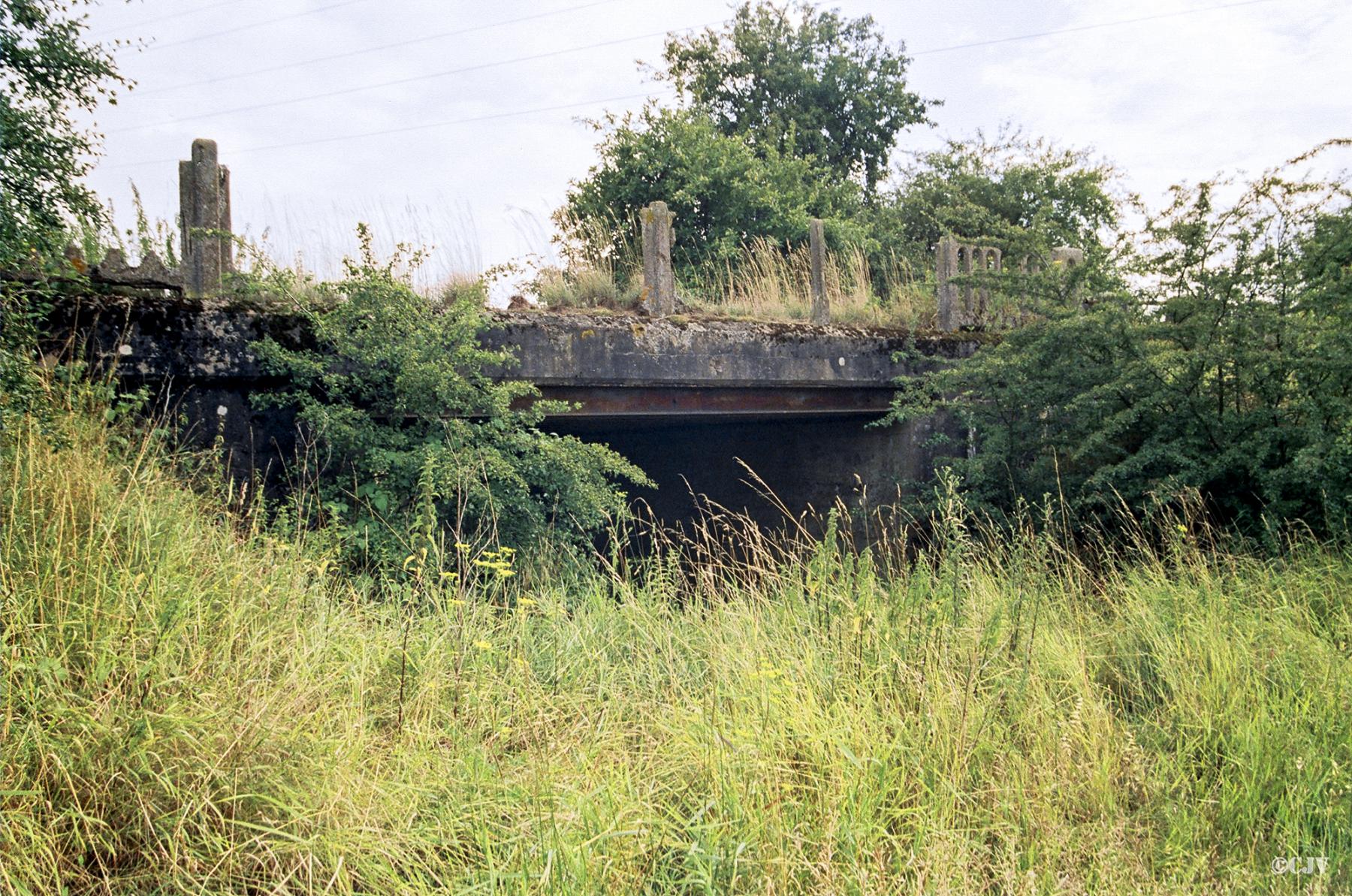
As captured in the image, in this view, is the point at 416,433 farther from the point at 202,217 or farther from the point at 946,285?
the point at 946,285

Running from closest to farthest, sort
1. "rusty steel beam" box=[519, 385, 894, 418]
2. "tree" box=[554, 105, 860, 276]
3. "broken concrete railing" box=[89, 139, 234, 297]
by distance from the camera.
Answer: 1. "broken concrete railing" box=[89, 139, 234, 297]
2. "rusty steel beam" box=[519, 385, 894, 418]
3. "tree" box=[554, 105, 860, 276]

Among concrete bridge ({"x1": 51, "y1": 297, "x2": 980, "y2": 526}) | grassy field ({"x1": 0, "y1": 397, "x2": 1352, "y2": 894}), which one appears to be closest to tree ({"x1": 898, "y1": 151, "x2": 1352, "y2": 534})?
concrete bridge ({"x1": 51, "y1": 297, "x2": 980, "y2": 526})

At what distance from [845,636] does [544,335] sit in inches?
149

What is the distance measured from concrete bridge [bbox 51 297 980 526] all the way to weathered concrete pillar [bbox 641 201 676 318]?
0.59 ft

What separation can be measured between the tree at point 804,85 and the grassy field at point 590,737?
18.3 m

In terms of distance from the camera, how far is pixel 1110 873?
2836mm

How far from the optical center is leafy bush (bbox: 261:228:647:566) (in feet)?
18.6

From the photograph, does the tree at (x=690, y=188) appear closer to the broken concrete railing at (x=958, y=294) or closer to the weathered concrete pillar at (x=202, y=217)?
the broken concrete railing at (x=958, y=294)

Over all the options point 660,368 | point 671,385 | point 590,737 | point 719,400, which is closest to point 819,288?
point 719,400

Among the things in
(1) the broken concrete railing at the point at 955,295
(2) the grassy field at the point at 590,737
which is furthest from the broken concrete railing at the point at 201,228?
(1) the broken concrete railing at the point at 955,295

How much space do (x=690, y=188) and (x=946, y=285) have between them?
585cm

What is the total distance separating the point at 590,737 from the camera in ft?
11.4

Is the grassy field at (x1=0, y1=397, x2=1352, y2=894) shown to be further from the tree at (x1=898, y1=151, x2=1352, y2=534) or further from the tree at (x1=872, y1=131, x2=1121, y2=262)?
the tree at (x1=872, y1=131, x2=1121, y2=262)

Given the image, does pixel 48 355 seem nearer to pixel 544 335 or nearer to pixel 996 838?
pixel 544 335
